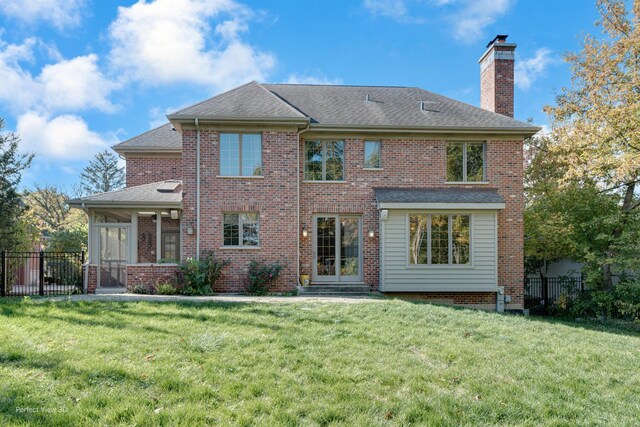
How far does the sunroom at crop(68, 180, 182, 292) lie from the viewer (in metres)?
13.1

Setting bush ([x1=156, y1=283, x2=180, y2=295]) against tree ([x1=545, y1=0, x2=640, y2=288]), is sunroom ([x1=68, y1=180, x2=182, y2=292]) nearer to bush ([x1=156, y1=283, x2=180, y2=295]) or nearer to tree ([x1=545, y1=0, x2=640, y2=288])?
bush ([x1=156, y1=283, x2=180, y2=295])

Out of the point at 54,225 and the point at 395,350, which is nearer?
the point at 395,350

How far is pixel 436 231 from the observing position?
13.5 m

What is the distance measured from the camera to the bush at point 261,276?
1310 centimetres

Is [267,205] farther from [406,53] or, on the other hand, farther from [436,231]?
[406,53]

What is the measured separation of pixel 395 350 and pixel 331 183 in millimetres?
8157

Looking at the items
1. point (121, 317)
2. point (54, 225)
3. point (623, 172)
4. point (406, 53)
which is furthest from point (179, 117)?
point (54, 225)

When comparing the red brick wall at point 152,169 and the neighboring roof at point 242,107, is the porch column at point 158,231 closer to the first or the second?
the red brick wall at point 152,169

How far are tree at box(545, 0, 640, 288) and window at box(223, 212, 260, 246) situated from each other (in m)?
11.3

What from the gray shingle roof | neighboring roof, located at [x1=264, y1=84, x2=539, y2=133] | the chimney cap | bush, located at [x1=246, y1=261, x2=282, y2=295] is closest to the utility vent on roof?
bush, located at [x1=246, y1=261, x2=282, y2=295]

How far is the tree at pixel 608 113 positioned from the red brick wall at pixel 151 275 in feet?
45.6

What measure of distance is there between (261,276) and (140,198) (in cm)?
457

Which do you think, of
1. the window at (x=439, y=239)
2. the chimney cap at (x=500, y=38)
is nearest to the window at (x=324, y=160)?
the window at (x=439, y=239)

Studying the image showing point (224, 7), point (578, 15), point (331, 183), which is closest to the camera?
point (224, 7)
